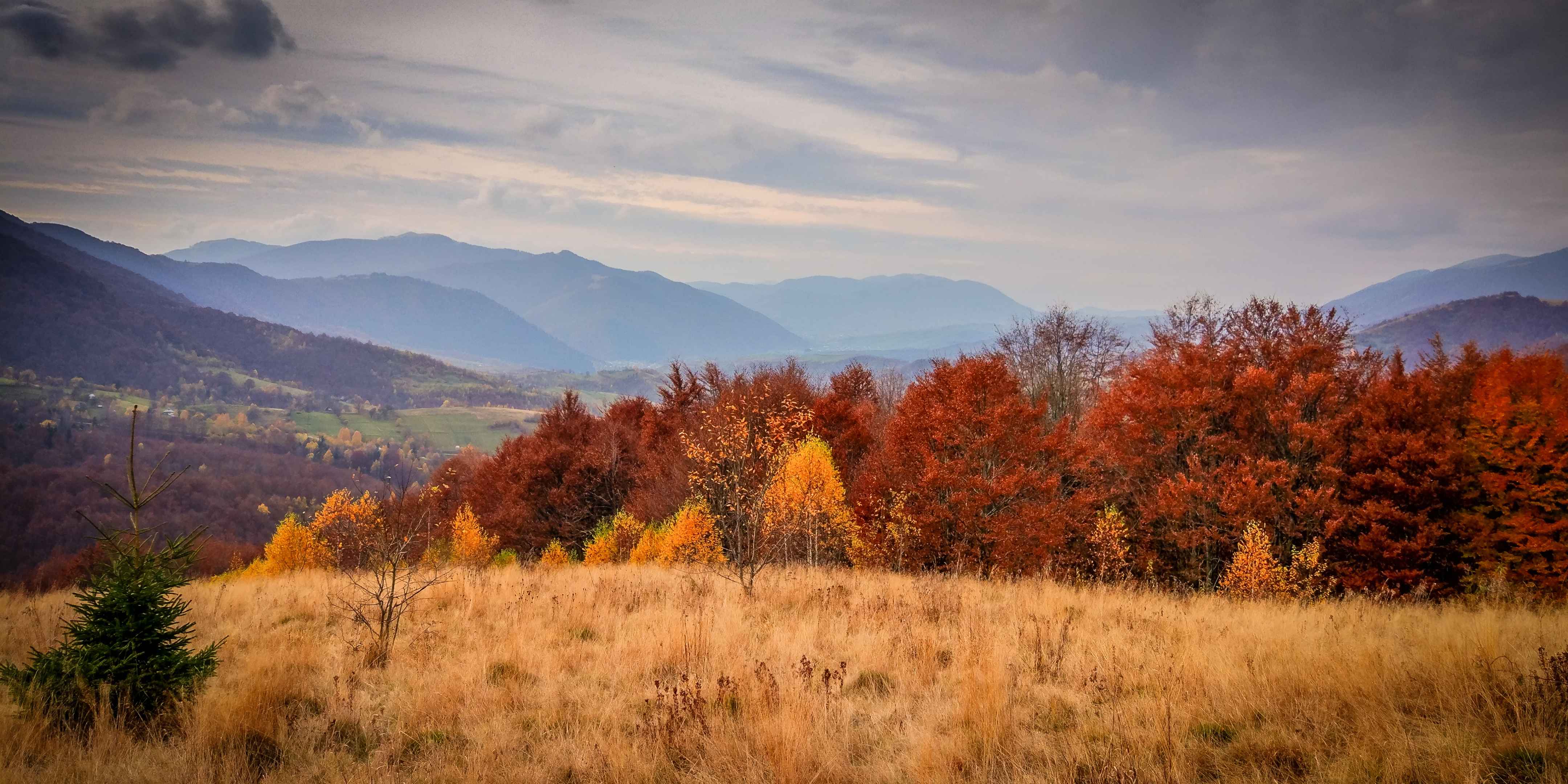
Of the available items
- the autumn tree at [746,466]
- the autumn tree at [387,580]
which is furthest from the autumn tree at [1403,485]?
the autumn tree at [387,580]

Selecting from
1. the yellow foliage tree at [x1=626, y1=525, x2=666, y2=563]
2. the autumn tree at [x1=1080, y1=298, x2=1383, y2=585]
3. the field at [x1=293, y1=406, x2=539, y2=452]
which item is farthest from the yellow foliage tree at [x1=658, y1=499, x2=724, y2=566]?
the field at [x1=293, y1=406, x2=539, y2=452]

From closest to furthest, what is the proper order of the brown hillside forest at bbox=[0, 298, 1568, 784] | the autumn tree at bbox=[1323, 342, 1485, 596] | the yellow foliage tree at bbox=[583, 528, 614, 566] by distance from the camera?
the brown hillside forest at bbox=[0, 298, 1568, 784] < the autumn tree at bbox=[1323, 342, 1485, 596] < the yellow foliage tree at bbox=[583, 528, 614, 566]

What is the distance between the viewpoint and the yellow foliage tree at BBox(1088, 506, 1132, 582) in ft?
68.1

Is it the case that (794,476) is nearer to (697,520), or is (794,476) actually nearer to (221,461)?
(697,520)

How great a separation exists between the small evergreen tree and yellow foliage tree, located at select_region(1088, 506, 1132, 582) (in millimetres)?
19562

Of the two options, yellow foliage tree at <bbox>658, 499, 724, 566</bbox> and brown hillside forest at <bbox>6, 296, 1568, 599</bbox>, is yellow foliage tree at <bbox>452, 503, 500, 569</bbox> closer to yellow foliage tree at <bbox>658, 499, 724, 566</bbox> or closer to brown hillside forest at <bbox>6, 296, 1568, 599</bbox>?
brown hillside forest at <bbox>6, 296, 1568, 599</bbox>

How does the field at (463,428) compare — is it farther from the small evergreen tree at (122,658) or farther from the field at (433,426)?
the small evergreen tree at (122,658)

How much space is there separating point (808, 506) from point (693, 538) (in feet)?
17.6

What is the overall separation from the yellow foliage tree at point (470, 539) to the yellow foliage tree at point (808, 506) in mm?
15827

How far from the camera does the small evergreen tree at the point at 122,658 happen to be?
620cm

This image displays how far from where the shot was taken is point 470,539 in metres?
35.4

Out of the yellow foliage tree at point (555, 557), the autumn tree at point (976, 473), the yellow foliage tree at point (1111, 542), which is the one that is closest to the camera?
the yellow foliage tree at point (1111, 542)

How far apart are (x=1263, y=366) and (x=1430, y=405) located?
461 cm

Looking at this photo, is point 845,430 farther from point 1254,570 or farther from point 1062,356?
point 1062,356
